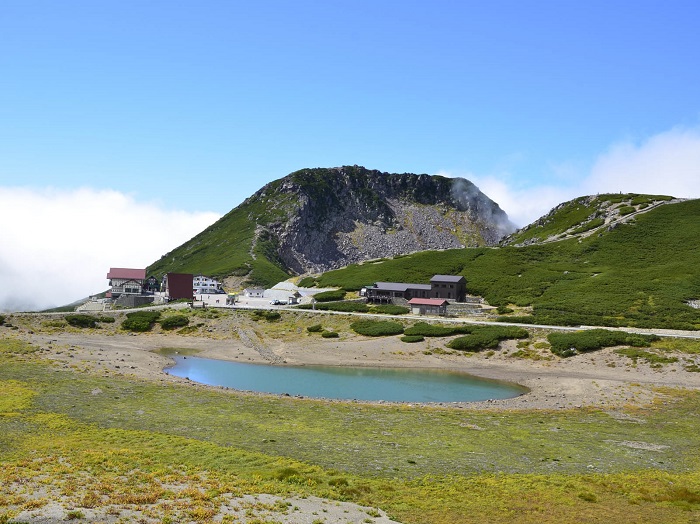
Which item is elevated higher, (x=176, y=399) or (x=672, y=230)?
(x=672, y=230)

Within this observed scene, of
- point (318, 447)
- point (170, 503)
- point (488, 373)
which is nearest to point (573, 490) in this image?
point (318, 447)

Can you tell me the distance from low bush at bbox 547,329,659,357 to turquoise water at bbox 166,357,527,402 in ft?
57.6

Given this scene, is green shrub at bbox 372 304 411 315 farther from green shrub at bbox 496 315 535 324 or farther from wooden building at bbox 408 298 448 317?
green shrub at bbox 496 315 535 324

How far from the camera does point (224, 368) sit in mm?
79438

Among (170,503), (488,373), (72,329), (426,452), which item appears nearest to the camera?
(170,503)

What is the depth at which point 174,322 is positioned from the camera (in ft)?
361

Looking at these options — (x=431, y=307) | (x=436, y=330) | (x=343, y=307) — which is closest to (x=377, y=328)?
(x=436, y=330)

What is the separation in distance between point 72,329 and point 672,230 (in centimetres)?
17013

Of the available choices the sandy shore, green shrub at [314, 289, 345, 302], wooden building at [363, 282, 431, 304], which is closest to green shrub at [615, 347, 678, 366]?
the sandy shore

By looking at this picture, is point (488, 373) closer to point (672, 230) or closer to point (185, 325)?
point (185, 325)

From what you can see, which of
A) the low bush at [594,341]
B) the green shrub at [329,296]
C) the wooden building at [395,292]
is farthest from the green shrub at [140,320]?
the low bush at [594,341]

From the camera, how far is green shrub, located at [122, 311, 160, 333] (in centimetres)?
10838

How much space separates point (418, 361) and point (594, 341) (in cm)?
2766

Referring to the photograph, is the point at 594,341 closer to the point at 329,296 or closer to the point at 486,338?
the point at 486,338
